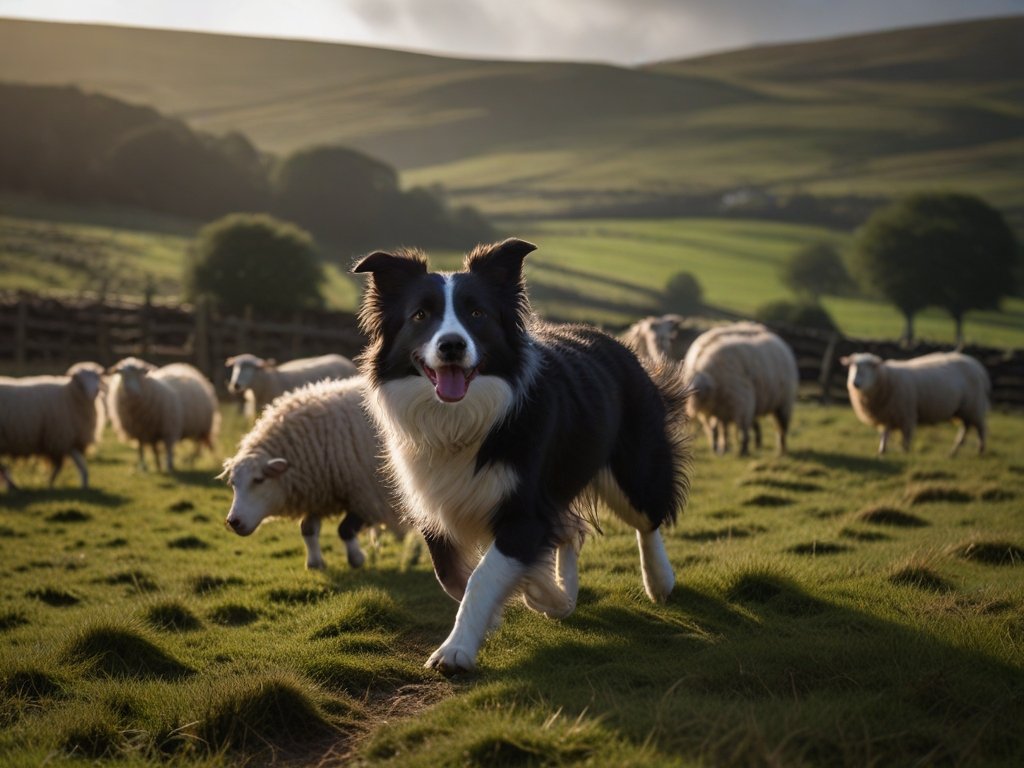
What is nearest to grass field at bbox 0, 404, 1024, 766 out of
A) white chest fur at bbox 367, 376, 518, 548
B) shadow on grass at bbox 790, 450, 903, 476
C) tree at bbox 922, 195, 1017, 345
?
white chest fur at bbox 367, 376, 518, 548

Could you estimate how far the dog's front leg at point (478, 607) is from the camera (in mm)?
4852

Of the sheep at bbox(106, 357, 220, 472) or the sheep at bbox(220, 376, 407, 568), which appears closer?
the sheep at bbox(220, 376, 407, 568)

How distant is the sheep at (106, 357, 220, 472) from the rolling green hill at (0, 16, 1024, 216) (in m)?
77.5

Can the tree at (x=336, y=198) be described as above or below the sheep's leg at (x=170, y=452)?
above

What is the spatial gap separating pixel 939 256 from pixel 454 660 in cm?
5363

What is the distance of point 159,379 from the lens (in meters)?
15.6

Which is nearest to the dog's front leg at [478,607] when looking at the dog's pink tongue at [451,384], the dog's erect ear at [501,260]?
the dog's pink tongue at [451,384]

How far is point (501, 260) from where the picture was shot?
547cm

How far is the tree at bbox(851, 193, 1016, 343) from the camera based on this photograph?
173 feet

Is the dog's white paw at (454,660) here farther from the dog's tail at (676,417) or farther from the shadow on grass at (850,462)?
the shadow on grass at (850,462)

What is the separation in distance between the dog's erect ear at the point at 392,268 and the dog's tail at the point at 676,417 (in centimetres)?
208

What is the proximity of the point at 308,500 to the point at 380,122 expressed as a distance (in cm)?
13947

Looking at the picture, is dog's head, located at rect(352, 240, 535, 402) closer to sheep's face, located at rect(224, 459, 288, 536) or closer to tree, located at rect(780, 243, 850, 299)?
sheep's face, located at rect(224, 459, 288, 536)

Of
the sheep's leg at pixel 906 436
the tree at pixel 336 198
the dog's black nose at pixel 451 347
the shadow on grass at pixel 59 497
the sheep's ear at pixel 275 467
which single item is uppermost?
the tree at pixel 336 198
